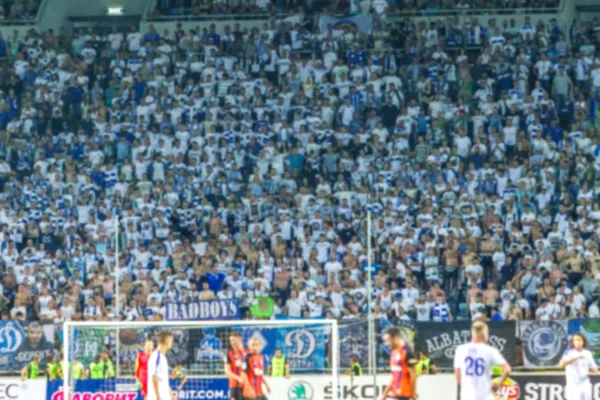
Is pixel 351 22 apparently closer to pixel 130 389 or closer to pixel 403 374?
pixel 130 389

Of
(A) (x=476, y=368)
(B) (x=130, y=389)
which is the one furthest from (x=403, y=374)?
(B) (x=130, y=389)

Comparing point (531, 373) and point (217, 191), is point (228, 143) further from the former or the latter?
point (531, 373)

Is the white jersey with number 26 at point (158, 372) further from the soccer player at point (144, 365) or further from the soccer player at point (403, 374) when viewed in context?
the soccer player at point (403, 374)

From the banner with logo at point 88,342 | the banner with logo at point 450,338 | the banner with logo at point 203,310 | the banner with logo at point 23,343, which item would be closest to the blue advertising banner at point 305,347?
the banner with logo at point 450,338

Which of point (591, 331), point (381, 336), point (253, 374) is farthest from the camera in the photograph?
point (591, 331)

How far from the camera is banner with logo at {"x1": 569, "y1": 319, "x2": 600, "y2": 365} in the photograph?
89.1 ft

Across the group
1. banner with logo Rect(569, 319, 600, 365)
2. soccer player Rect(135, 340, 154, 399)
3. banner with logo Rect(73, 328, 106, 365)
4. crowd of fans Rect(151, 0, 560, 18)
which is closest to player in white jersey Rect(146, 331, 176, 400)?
soccer player Rect(135, 340, 154, 399)

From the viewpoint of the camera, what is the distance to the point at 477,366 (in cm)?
1639

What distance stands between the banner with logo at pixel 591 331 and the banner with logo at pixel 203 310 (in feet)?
21.4

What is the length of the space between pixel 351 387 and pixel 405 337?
1.76 meters

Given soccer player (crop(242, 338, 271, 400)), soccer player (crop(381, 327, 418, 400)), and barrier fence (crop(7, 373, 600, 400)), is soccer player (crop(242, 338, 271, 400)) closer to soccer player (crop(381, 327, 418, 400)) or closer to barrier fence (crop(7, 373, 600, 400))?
soccer player (crop(381, 327, 418, 400))

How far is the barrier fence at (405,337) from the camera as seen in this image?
86.4 feet

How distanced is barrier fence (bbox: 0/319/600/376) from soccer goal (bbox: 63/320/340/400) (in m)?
0.03

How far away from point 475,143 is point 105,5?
1414 cm
